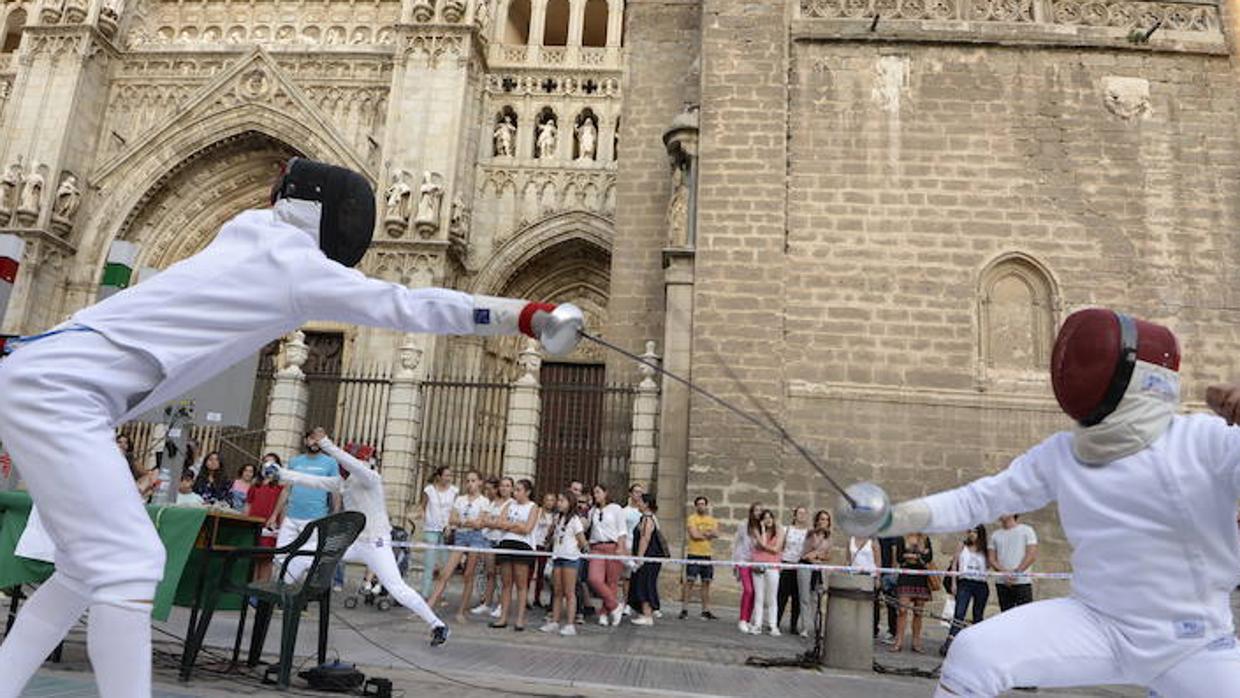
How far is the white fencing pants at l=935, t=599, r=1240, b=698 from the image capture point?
2.21 metres

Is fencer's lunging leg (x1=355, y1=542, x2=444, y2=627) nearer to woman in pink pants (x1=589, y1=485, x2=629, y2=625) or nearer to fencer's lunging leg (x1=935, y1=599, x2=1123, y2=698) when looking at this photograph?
woman in pink pants (x1=589, y1=485, x2=629, y2=625)

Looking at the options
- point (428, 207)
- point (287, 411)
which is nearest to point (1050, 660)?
point (287, 411)

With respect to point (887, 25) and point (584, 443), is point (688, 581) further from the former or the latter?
point (887, 25)

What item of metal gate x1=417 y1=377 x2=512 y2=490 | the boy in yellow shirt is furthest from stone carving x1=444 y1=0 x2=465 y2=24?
the boy in yellow shirt

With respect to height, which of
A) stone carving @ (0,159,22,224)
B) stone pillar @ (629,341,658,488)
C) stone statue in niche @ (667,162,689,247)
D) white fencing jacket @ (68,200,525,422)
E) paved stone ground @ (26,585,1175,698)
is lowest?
paved stone ground @ (26,585,1175,698)

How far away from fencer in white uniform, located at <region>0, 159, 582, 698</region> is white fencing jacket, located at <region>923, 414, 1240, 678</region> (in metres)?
1.69

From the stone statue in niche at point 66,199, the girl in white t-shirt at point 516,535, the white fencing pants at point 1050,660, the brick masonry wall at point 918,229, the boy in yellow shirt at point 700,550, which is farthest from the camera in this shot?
the stone statue in niche at point 66,199

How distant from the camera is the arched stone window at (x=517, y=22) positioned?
2339cm

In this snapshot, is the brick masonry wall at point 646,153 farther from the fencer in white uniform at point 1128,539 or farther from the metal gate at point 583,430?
the fencer in white uniform at point 1128,539

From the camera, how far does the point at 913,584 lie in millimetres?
8484

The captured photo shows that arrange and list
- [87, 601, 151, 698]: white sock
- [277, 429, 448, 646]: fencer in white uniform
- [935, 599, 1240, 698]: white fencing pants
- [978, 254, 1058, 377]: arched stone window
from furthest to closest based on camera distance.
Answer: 1. [978, 254, 1058, 377]: arched stone window
2. [277, 429, 448, 646]: fencer in white uniform
3. [935, 599, 1240, 698]: white fencing pants
4. [87, 601, 151, 698]: white sock

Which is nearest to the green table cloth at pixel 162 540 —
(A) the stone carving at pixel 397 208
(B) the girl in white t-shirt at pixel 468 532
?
(B) the girl in white t-shirt at pixel 468 532

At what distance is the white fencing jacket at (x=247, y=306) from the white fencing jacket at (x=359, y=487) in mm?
3759

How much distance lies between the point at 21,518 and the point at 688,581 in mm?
7123
